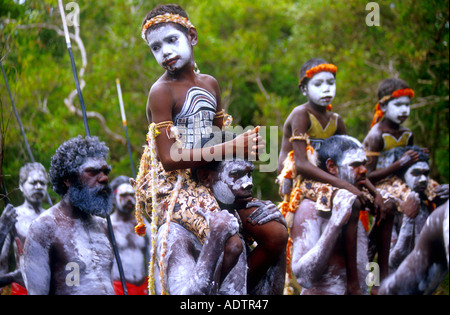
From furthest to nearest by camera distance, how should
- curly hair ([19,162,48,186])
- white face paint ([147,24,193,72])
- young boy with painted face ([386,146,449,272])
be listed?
young boy with painted face ([386,146,449,272])
curly hair ([19,162,48,186])
white face paint ([147,24,193,72])

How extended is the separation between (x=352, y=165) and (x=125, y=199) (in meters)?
2.89

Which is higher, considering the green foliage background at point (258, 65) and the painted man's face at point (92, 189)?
the green foliage background at point (258, 65)

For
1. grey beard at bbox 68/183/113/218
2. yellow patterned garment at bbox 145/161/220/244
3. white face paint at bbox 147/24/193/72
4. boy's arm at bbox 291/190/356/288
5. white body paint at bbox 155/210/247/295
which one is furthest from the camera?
boy's arm at bbox 291/190/356/288

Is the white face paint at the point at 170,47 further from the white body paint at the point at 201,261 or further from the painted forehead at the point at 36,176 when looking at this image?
the painted forehead at the point at 36,176

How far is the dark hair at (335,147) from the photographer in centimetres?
500

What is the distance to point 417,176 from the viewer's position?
629 centimetres

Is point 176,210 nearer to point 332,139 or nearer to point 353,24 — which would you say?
point 332,139

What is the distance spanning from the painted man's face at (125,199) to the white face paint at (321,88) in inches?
99.8

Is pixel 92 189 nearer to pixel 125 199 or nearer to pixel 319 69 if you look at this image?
pixel 319 69

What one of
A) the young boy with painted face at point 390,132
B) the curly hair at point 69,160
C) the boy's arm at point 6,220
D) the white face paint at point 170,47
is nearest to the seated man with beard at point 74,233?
the curly hair at point 69,160

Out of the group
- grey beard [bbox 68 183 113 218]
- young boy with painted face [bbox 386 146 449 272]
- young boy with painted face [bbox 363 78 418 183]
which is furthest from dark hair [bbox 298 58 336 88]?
grey beard [bbox 68 183 113 218]

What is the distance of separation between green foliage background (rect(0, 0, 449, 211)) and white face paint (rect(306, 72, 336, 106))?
346 cm

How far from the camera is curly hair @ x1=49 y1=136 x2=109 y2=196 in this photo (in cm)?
426

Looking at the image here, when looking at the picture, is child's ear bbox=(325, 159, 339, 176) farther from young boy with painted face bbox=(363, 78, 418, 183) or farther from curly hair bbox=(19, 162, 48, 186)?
curly hair bbox=(19, 162, 48, 186)
